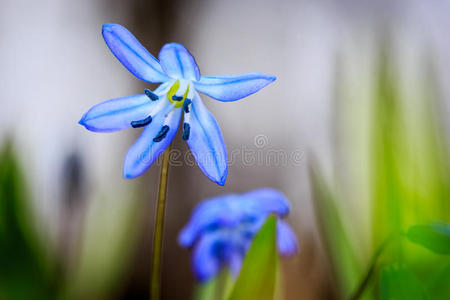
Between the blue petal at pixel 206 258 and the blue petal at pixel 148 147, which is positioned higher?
the blue petal at pixel 148 147

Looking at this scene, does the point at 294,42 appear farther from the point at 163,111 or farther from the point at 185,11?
the point at 163,111

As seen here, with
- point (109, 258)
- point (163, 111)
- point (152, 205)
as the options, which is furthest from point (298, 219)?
point (163, 111)

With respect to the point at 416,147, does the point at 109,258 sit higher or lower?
lower

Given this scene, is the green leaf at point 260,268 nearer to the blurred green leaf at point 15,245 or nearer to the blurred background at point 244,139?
the blurred background at point 244,139

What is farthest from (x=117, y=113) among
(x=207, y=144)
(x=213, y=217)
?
(x=213, y=217)

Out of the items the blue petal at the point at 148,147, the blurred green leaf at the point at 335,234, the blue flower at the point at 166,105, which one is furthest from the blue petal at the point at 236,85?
the blurred green leaf at the point at 335,234

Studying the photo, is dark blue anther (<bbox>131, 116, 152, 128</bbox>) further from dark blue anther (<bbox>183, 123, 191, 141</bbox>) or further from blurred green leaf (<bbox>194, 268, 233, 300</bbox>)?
blurred green leaf (<bbox>194, 268, 233, 300</bbox>)

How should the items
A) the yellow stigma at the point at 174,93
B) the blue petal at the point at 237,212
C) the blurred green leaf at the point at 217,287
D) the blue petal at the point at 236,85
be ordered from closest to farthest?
the blue petal at the point at 236,85 → the yellow stigma at the point at 174,93 → the blue petal at the point at 237,212 → the blurred green leaf at the point at 217,287
